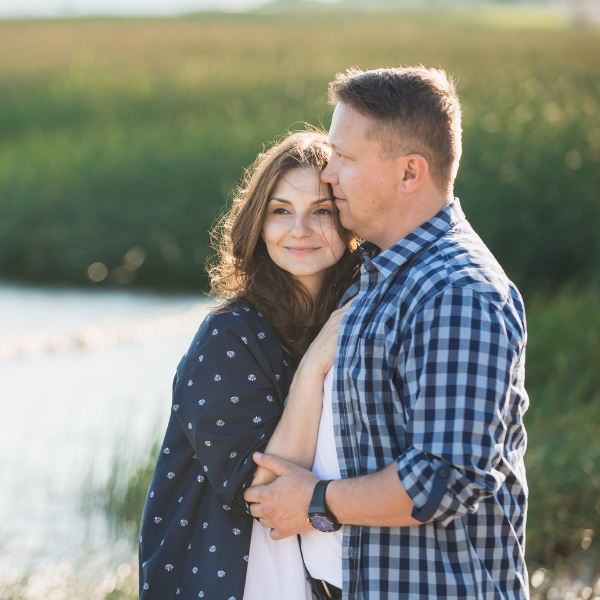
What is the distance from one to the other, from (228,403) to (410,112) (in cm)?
75

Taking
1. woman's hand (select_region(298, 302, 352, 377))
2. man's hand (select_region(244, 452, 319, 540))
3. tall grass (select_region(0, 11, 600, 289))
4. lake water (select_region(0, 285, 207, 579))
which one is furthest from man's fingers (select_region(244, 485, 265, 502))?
tall grass (select_region(0, 11, 600, 289))

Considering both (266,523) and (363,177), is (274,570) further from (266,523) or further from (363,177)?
(363,177)

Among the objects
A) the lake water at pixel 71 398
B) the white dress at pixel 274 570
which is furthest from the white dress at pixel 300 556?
the lake water at pixel 71 398

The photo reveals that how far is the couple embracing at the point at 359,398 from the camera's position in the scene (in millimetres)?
1538

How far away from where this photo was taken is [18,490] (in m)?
4.73

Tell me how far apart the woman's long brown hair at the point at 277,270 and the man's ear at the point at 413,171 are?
34 centimetres

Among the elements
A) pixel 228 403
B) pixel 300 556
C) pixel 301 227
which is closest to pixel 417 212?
pixel 301 227

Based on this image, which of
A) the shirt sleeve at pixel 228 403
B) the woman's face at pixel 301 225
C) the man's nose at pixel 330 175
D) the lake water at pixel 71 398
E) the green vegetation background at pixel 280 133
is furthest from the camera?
the green vegetation background at pixel 280 133

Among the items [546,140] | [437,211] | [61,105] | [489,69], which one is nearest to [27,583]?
[437,211]

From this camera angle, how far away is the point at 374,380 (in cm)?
166

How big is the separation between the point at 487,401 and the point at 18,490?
3.86 m

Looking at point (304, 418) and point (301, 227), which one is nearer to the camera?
point (304, 418)

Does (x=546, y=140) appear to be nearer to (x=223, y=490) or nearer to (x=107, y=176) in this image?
(x=107, y=176)

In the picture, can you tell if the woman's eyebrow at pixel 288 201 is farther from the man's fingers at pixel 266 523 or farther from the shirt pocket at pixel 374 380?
the man's fingers at pixel 266 523
